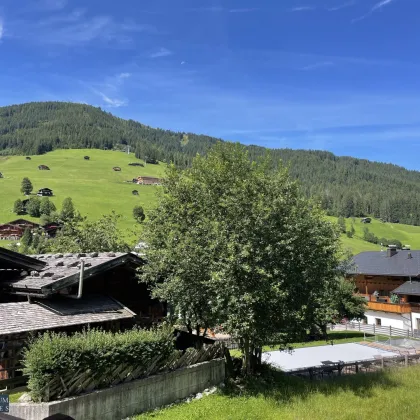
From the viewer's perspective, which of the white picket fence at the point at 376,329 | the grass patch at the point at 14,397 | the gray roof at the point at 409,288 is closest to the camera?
the grass patch at the point at 14,397

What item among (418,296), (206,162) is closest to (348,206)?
(418,296)

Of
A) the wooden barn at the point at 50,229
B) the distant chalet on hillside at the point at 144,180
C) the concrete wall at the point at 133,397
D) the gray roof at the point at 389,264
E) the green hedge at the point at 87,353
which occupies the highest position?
the distant chalet on hillside at the point at 144,180

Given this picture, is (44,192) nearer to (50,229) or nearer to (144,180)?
(50,229)

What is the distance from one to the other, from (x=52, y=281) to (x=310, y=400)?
11.6 meters

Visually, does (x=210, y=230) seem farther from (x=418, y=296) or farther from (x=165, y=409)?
(x=418, y=296)

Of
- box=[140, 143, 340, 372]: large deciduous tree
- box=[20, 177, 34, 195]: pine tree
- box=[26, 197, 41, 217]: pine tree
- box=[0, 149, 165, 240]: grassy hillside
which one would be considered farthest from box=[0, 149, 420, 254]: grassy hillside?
box=[140, 143, 340, 372]: large deciduous tree

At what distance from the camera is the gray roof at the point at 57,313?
14102 millimetres

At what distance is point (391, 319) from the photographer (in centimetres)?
4856

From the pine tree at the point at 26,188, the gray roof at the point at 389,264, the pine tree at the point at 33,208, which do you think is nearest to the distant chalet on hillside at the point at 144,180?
the pine tree at the point at 26,188

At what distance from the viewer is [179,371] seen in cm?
1588

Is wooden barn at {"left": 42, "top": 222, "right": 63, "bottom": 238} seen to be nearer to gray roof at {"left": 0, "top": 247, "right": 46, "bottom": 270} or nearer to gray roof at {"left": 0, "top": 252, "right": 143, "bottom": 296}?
gray roof at {"left": 0, "top": 252, "right": 143, "bottom": 296}

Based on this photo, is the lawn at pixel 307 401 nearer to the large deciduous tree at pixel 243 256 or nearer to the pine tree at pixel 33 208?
the large deciduous tree at pixel 243 256

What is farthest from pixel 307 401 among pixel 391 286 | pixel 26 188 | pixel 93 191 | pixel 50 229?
pixel 93 191

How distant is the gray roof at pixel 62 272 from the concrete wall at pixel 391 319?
3863 cm
